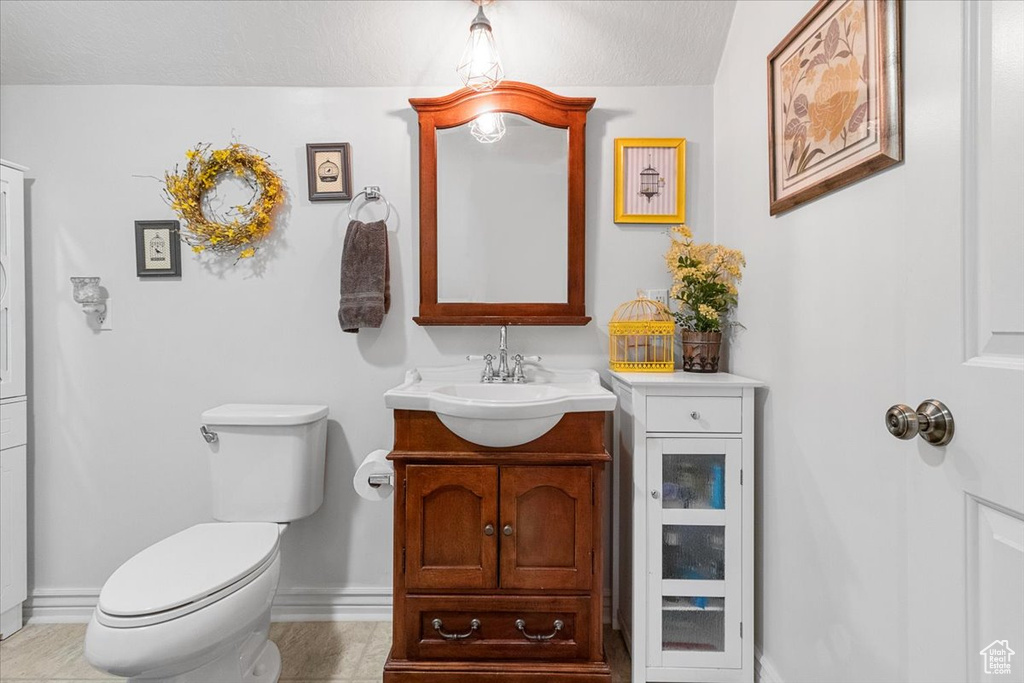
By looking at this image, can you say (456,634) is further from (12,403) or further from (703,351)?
(12,403)

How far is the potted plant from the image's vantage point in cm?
175

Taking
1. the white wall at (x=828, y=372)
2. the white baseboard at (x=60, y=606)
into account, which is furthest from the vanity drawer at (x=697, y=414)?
the white baseboard at (x=60, y=606)

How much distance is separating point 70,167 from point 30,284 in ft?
1.55

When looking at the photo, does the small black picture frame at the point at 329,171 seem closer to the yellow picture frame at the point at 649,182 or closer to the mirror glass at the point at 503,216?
the mirror glass at the point at 503,216

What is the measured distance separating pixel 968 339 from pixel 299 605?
85.2 inches

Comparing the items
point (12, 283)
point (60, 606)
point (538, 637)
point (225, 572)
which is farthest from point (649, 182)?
point (60, 606)

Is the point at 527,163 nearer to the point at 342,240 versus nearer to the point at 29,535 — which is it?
the point at 342,240

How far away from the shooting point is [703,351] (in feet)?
5.80

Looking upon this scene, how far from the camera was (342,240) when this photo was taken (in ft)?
6.48

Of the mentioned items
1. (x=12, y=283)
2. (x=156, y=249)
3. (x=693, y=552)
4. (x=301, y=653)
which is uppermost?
(x=156, y=249)

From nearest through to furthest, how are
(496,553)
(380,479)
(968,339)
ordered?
1. (968,339)
2. (496,553)
3. (380,479)

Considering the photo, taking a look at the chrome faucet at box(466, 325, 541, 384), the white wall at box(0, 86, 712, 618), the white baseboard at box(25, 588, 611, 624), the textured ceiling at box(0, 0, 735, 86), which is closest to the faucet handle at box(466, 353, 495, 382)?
the chrome faucet at box(466, 325, 541, 384)

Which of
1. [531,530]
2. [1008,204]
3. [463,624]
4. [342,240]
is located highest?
[342,240]

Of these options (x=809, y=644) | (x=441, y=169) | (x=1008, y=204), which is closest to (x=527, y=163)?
(x=441, y=169)
